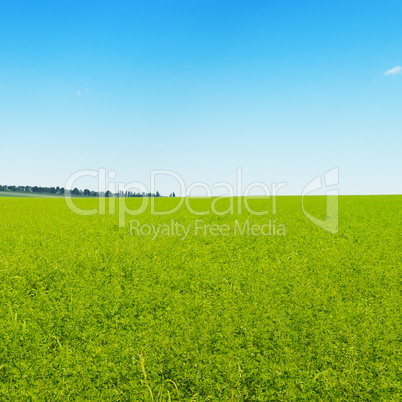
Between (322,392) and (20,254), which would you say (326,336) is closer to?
(322,392)

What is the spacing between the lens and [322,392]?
453 cm

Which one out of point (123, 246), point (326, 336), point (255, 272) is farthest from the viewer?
point (123, 246)

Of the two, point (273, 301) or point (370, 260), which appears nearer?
point (273, 301)

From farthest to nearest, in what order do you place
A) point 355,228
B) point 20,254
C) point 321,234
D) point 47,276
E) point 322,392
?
point 355,228
point 321,234
point 20,254
point 47,276
point 322,392

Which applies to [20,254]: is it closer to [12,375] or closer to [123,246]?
[123,246]

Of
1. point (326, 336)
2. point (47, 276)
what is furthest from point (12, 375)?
point (326, 336)

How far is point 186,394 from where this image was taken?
454 centimetres

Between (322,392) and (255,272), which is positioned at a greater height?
(255,272)

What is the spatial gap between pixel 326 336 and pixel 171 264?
4137 millimetres

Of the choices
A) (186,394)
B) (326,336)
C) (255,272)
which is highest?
(255,272)

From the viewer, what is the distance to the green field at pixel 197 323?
4617mm

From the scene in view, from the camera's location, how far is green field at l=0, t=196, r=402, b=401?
15.1 feet

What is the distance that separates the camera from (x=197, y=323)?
580 cm

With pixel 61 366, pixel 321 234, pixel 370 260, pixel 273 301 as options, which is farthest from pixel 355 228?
pixel 61 366
